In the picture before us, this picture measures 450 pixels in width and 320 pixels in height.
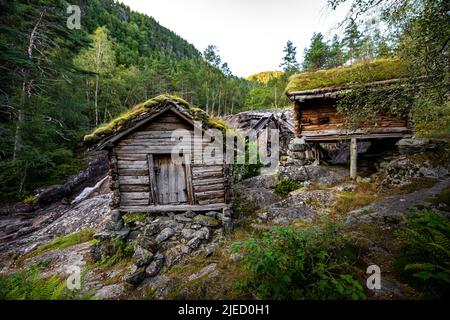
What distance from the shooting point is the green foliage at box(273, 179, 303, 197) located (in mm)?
10850

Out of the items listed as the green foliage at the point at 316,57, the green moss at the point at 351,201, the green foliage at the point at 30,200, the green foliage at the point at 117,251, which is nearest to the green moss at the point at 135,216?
the green foliage at the point at 117,251

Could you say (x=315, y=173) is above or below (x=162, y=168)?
below

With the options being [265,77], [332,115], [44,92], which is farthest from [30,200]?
[265,77]

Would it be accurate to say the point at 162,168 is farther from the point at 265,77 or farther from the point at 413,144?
the point at 265,77

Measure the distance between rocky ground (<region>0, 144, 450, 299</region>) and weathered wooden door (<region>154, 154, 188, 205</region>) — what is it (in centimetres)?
64

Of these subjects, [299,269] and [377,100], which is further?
[377,100]

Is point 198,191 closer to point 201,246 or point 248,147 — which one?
point 201,246

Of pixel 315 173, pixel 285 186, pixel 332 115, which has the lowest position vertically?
pixel 285 186

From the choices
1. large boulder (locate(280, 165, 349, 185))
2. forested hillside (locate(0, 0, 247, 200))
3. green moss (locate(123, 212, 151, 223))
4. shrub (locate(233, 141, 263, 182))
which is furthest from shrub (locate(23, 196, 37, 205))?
→ large boulder (locate(280, 165, 349, 185))

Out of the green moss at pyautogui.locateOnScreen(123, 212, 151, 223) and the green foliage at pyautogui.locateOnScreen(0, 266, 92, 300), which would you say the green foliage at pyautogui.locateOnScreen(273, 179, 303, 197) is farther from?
the green foliage at pyautogui.locateOnScreen(0, 266, 92, 300)

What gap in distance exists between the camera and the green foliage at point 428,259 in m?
3.55

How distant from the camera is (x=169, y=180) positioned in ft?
23.9

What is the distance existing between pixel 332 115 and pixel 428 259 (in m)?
8.69
